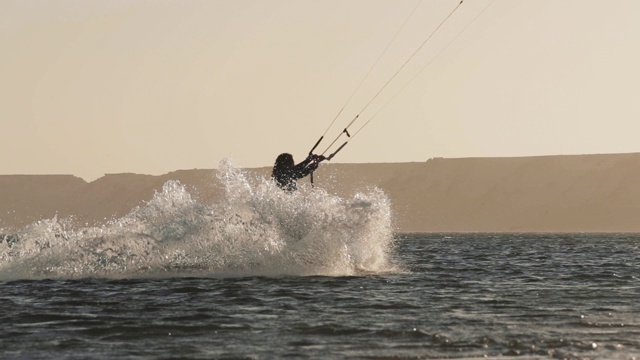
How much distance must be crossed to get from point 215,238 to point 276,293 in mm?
5878

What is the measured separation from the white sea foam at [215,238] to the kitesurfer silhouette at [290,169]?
430 mm

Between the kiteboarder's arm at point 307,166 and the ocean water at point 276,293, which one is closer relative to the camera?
the ocean water at point 276,293

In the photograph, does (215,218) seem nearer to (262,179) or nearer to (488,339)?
(262,179)

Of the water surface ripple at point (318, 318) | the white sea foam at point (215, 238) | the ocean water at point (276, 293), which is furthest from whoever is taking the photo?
the white sea foam at point (215, 238)

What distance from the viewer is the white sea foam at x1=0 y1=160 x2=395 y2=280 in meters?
32.7

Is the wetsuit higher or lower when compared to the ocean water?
higher

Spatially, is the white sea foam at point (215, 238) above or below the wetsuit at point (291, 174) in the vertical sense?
below

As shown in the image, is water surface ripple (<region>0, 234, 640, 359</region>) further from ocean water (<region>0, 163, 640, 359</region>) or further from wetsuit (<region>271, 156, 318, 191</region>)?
wetsuit (<region>271, 156, 318, 191</region>)

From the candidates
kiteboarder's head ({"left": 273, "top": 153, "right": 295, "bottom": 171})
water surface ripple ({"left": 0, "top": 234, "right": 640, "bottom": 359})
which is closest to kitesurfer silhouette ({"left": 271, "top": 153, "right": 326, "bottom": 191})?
kiteboarder's head ({"left": 273, "top": 153, "right": 295, "bottom": 171})

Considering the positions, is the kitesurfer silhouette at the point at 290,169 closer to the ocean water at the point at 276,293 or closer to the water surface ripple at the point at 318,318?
the ocean water at the point at 276,293

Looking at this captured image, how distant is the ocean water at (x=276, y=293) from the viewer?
61.1 ft

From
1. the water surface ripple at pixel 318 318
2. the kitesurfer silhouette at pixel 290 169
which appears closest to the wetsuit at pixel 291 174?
the kitesurfer silhouette at pixel 290 169

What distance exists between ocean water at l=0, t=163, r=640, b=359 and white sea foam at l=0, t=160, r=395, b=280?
0.04 m

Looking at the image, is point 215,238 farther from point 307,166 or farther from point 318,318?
point 318,318
